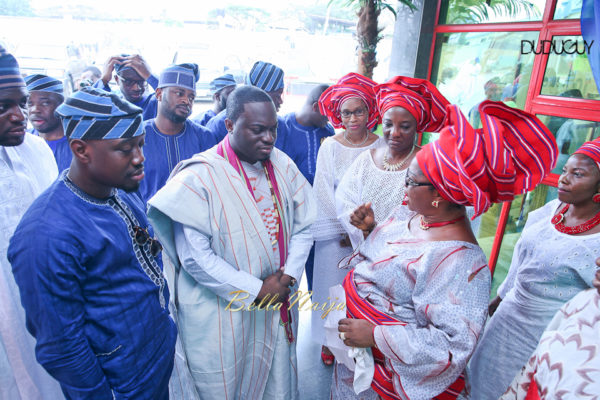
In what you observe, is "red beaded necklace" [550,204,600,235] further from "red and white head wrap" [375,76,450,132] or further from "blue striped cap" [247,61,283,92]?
"blue striped cap" [247,61,283,92]

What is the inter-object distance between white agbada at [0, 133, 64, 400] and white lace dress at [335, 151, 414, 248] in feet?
6.45

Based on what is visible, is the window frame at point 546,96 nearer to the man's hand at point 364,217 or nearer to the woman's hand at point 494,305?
the woman's hand at point 494,305

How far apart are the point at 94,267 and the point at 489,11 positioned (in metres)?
4.37

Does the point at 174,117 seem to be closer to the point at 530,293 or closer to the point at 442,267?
the point at 442,267

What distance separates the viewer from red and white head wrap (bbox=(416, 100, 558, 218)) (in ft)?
4.10

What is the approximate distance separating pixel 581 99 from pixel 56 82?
14.6 ft

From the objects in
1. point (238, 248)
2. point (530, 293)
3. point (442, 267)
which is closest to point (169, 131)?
point (238, 248)

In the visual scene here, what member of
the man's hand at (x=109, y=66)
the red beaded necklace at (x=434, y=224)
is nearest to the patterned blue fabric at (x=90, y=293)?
the red beaded necklace at (x=434, y=224)

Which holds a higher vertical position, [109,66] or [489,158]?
[109,66]

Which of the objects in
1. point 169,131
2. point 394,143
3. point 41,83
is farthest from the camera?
point 169,131

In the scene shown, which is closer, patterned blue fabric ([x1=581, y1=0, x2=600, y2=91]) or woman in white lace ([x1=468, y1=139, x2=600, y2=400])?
woman in white lace ([x1=468, y1=139, x2=600, y2=400])

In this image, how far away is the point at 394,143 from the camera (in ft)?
8.00

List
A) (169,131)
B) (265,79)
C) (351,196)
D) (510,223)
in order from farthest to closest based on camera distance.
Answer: (265,79) < (510,223) < (169,131) < (351,196)

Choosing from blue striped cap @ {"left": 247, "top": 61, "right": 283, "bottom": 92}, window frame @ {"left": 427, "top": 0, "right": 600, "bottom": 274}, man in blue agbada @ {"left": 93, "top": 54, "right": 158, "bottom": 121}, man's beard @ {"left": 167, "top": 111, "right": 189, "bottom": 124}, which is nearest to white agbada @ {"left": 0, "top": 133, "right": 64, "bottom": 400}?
man's beard @ {"left": 167, "top": 111, "right": 189, "bottom": 124}
